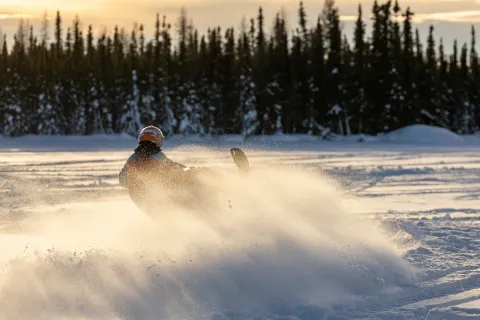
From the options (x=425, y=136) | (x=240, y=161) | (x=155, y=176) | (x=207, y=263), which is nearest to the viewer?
(x=207, y=263)

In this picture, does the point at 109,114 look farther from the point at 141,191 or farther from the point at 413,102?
the point at 141,191

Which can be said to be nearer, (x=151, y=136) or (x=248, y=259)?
(x=248, y=259)

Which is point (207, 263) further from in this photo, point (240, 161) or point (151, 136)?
point (240, 161)

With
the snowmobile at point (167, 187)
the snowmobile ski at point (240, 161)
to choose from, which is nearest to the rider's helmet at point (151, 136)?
the snowmobile at point (167, 187)

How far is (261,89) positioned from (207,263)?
61.0 meters

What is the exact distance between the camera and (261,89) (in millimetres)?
67375

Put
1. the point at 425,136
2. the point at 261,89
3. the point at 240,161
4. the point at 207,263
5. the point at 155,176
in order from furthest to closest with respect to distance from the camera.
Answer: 1. the point at 261,89
2. the point at 425,136
3. the point at 240,161
4. the point at 155,176
5. the point at 207,263

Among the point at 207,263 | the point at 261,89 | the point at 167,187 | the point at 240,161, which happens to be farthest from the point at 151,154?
the point at 261,89

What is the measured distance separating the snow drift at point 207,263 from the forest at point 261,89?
48737 mm

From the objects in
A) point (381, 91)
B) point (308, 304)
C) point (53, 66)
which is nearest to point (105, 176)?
→ point (308, 304)

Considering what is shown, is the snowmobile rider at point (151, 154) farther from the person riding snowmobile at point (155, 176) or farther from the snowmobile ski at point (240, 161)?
the snowmobile ski at point (240, 161)

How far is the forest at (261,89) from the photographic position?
61.8 meters

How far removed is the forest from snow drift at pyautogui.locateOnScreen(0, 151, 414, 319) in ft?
160

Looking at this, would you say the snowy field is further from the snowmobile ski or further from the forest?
the forest
